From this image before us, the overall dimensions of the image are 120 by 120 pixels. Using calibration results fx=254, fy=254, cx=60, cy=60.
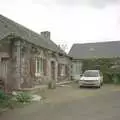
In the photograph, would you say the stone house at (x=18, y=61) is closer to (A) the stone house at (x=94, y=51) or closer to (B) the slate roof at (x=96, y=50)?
(A) the stone house at (x=94, y=51)

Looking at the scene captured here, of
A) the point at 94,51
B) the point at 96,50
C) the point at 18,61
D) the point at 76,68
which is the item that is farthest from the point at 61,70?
the point at 96,50

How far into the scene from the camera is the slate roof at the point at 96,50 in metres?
42.3

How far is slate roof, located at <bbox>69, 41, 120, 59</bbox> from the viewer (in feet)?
139

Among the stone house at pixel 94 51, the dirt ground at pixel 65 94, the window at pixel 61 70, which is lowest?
the dirt ground at pixel 65 94

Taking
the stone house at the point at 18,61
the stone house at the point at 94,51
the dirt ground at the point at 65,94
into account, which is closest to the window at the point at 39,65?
→ the stone house at the point at 18,61

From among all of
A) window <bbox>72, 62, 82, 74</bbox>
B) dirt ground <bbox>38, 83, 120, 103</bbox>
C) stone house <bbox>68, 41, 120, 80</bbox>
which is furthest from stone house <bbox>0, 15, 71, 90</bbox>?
stone house <bbox>68, 41, 120, 80</bbox>

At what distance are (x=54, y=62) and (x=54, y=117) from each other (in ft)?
56.8

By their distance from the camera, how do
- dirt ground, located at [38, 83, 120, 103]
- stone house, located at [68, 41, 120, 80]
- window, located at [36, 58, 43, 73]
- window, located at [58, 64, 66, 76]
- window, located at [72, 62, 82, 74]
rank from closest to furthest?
dirt ground, located at [38, 83, 120, 103] < window, located at [36, 58, 43, 73] < window, located at [58, 64, 66, 76] < window, located at [72, 62, 82, 74] < stone house, located at [68, 41, 120, 80]

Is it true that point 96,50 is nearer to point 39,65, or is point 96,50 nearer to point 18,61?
point 39,65

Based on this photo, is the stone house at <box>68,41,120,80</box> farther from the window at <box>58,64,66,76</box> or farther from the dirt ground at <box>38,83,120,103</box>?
the dirt ground at <box>38,83,120,103</box>

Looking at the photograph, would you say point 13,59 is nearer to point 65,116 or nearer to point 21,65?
point 21,65

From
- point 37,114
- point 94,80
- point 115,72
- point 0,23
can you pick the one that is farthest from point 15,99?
point 115,72

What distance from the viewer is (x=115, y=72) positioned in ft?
111

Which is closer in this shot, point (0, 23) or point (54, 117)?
point (54, 117)
